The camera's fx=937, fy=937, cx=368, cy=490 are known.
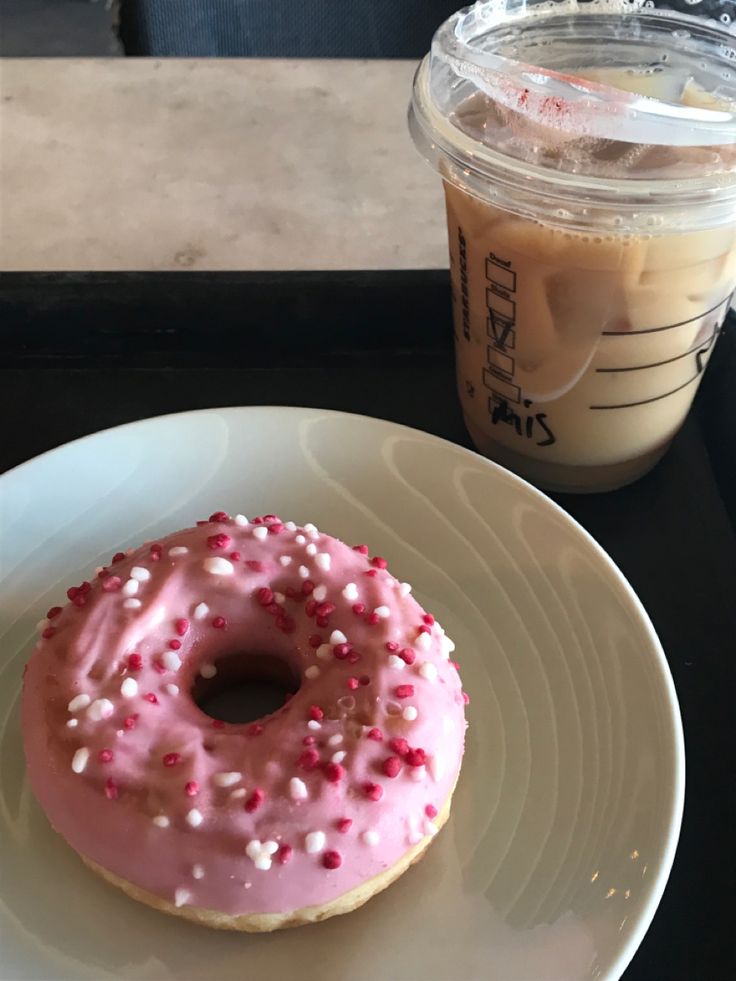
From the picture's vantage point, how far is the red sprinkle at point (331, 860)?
61 centimetres

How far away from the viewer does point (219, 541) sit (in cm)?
76

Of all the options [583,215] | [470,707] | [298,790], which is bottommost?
[470,707]

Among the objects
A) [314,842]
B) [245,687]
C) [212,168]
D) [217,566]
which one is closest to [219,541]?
[217,566]

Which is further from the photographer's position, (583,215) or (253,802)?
(583,215)

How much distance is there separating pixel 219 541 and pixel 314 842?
0.25 meters

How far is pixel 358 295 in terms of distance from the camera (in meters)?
1.07

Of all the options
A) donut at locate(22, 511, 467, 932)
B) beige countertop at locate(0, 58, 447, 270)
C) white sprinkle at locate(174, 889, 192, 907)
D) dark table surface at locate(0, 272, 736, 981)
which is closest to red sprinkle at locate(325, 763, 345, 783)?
donut at locate(22, 511, 467, 932)

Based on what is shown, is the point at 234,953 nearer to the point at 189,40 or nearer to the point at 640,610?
the point at 640,610

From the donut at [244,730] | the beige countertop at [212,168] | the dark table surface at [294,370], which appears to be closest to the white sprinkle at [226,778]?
the donut at [244,730]

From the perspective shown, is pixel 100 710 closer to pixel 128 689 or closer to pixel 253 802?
pixel 128 689

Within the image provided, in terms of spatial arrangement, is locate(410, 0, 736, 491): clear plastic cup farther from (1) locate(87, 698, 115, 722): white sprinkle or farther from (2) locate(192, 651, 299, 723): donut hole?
(1) locate(87, 698, 115, 722): white sprinkle

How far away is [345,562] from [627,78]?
0.52 m

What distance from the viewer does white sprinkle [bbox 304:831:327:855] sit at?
2.01ft

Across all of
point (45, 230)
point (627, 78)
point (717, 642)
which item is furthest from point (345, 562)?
point (45, 230)
